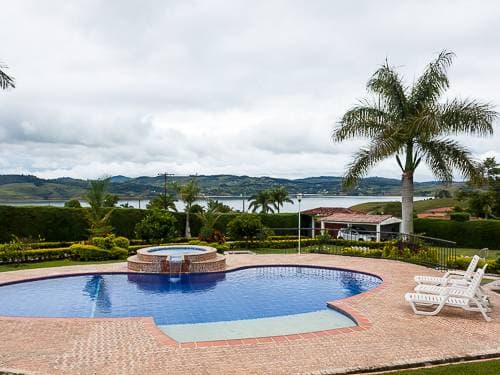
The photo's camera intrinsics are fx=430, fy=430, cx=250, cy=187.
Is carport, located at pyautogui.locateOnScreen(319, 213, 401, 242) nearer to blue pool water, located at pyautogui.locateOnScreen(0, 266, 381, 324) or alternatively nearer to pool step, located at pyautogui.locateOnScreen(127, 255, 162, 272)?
blue pool water, located at pyautogui.locateOnScreen(0, 266, 381, 324)

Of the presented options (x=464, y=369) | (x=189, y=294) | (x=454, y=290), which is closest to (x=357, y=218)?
(x=189, y=294)

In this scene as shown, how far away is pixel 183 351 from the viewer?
7355 millimetres

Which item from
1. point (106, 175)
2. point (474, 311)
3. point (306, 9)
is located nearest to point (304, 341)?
point (474, 311)

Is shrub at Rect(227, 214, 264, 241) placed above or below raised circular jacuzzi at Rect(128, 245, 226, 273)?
above

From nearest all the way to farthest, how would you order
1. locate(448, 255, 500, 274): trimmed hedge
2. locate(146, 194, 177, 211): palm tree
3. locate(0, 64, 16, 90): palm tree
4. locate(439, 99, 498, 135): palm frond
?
locate(448, 255, 500, 274): trimmed hedge
locate(439, 99, 498, 135): palm frond
locate(0, 64, 16, 90): palm tree
locate(146, 194, 177, 211): palm tree

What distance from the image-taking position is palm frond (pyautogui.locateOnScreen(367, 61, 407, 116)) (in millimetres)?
18922

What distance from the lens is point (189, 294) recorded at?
45.3 ft

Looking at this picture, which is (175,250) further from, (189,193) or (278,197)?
(278,197)

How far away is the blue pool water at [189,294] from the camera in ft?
37.8

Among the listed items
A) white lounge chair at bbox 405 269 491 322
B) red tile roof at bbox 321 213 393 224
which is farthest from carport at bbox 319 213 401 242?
white lounge chair at bbox 405 269 491 322

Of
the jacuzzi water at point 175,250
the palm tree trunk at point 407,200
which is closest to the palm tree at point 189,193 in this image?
the jacuzzi water at point 175,250

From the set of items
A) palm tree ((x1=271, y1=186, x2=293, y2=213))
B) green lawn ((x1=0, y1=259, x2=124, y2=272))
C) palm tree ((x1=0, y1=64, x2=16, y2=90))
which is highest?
palm tree ((x1=0, y1=64, x2=16, y2=90))

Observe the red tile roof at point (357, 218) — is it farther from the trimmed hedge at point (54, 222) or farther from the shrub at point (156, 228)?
the trimmed hedge at point (54, 222)

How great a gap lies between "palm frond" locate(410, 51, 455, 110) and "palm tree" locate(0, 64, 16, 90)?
16907mm
